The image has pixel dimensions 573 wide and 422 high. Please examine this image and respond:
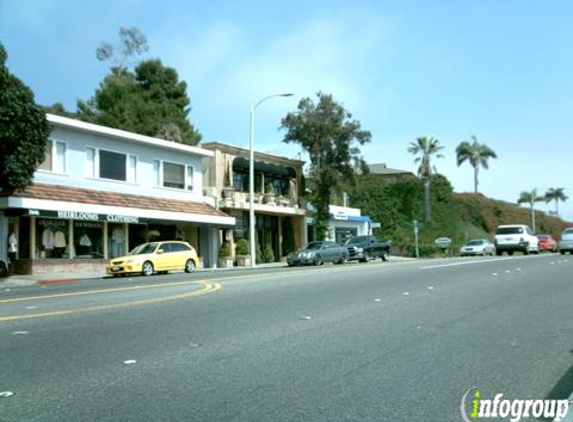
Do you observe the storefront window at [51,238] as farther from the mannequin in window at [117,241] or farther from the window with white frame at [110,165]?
the window with white frame at [110,165]

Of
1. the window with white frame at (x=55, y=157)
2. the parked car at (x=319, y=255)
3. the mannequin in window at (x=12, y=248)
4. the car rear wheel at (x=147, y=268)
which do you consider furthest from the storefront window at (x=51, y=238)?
the parked car at (x=319, y=255)

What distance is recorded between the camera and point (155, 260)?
2522 cm

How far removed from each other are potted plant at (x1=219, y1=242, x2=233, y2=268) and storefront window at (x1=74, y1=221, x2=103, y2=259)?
26.5 ft

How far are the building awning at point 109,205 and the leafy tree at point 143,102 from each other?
16.8 m

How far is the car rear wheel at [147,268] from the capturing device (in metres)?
24.5

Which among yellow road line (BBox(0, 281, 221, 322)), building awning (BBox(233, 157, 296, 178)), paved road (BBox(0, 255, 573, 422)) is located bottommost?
paved road (BBox(0, 255, 573, 422))

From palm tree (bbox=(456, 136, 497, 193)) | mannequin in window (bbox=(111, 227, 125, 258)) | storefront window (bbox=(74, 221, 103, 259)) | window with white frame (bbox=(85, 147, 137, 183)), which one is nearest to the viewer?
storefront window (bbox=(74, 221, 103, 259))

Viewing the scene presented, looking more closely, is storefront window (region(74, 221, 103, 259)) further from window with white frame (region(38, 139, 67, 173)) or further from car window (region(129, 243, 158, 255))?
car window (region(129, 243, 158, 255))

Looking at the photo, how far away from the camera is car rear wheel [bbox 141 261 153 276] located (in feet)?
80.5

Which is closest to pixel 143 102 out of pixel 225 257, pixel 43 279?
pixel 225 257

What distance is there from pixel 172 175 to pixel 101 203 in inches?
275

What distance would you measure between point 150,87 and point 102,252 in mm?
29781

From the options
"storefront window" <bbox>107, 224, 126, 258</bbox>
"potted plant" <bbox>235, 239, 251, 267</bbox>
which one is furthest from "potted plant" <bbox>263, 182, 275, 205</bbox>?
"storefront window" <bbox>107, 224, 126, 258</bbox>

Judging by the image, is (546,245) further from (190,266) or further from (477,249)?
(190,266)
